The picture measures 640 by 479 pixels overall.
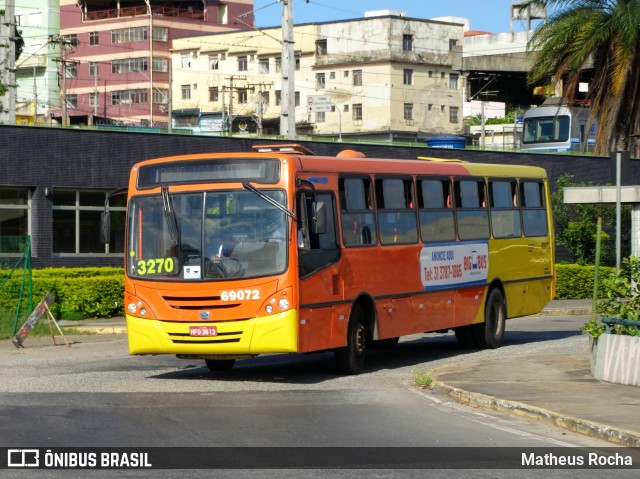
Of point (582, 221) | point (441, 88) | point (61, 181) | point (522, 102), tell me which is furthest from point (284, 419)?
point (441, 88)

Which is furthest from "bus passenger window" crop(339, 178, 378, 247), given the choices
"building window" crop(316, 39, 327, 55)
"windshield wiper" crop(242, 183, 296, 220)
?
"building window" crop(316, 39, 327, 55)

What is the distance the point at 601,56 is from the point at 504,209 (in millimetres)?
20050

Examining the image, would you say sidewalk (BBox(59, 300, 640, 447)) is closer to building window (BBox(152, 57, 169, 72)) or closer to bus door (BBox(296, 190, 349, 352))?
bus door (BBox(296, 190, 349, 352))

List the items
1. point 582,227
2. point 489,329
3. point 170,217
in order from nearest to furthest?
1. point 170,217
2. point 489,329
3. point 582,227

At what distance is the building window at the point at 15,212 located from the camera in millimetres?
33862

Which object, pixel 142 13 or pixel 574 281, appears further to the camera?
pixel 142 13

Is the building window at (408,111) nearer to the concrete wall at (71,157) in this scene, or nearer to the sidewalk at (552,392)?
the concrete wall at (71,157)

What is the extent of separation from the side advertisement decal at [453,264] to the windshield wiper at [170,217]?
4.78 m

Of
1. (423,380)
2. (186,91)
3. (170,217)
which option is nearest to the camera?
(423,380)

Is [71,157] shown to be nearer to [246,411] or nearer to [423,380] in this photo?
[423,380]

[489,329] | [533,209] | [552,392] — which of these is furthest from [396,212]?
[533,209]

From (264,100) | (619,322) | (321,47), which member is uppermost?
(321,47)

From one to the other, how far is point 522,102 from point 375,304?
62685mm

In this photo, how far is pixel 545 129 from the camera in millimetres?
66750
